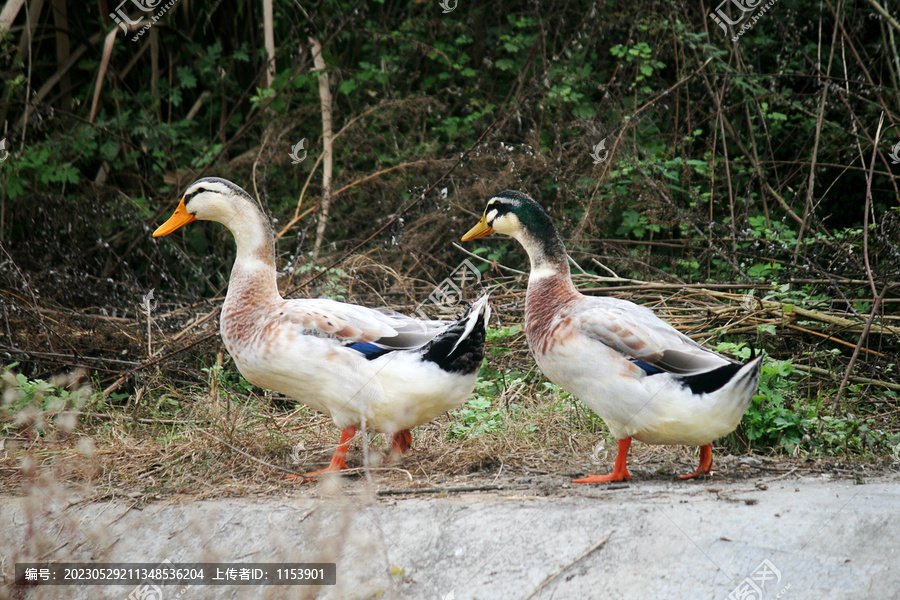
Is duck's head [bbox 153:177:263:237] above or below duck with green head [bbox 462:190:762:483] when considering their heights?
above

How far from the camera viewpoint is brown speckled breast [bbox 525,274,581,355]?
3.55 meters

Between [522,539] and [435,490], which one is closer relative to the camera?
[522,539]

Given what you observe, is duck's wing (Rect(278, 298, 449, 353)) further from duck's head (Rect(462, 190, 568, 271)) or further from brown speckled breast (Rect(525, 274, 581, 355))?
duck's head (Rect(462, 190, 568, 271))

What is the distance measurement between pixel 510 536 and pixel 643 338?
108cm

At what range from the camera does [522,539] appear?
2.73m

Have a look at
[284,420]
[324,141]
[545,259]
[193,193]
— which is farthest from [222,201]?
[324,141]

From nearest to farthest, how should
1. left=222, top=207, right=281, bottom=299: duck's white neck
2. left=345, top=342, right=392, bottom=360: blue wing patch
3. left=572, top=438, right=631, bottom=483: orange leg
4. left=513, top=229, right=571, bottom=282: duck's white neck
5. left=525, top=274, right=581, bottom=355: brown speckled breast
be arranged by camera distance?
left=572, top=438, right=631, bottom=483: orange leg < left=525, top=274, right=581, bottom=355: brown speckled breast < left=345, top=342, right=392, bottom=360: blue wing patch < left=513, top=229, right=571, bottom=282: duck's white neck < left=222, top=207, right=281, bottom=299: duck's white neck

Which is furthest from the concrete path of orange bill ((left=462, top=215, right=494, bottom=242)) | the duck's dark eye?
the duck's dark eye

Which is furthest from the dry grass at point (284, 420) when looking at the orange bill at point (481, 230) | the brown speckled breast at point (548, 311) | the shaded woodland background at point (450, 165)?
the orange bill at point (481, 230)

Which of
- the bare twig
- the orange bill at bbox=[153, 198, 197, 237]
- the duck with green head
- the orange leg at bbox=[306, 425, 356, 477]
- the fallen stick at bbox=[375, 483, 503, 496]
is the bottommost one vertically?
the fallen stick at bbox=[375, 483, 503, 496]

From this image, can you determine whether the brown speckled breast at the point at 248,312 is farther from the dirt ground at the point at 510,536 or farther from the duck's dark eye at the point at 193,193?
the dirt ground at the point at 510,536

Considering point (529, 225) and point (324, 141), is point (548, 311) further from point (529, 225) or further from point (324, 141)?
point (324, 141)

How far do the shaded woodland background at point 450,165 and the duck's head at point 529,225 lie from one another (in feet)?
3.63

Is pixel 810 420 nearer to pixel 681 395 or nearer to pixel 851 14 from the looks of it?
pixel 681 395
